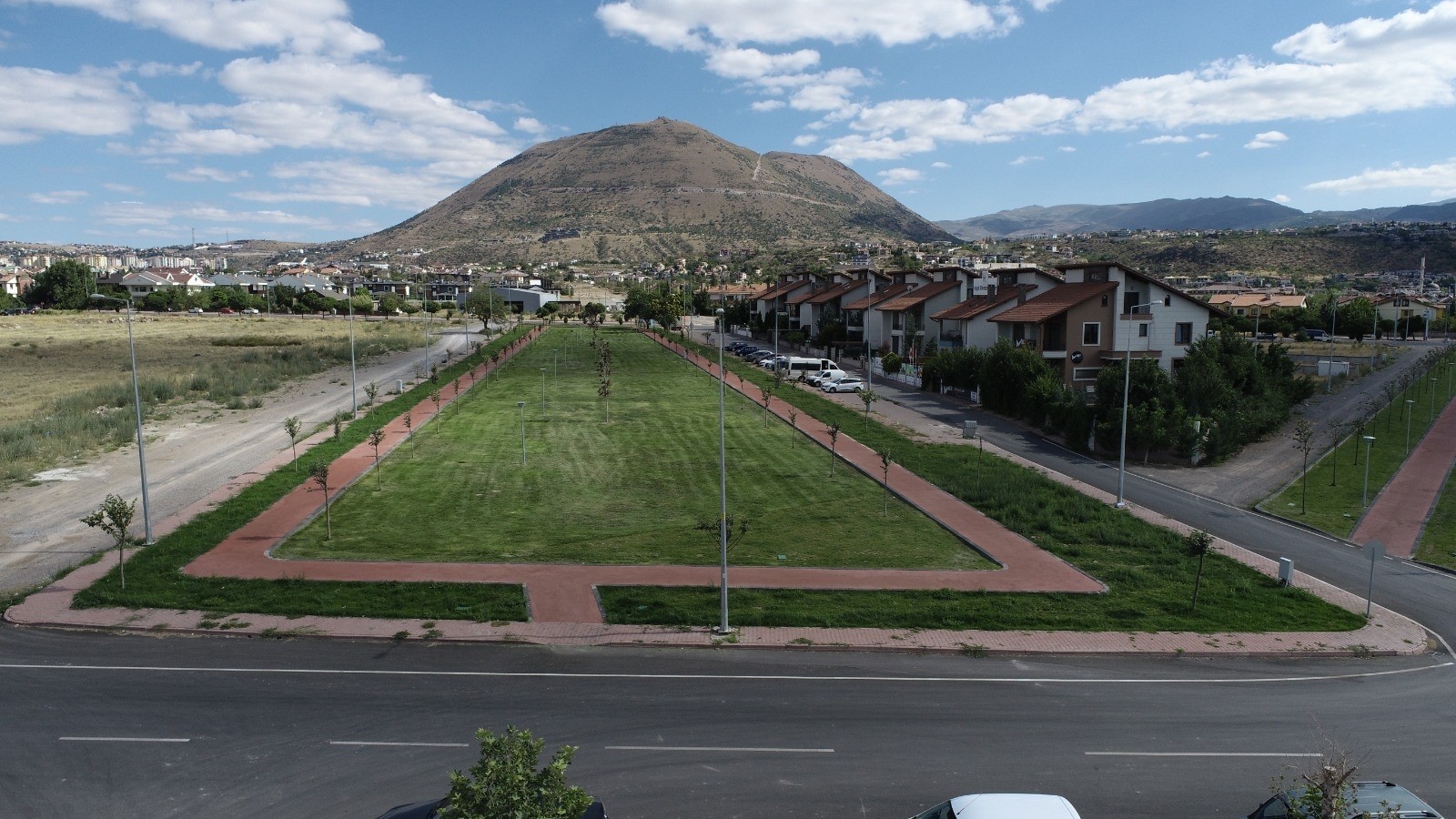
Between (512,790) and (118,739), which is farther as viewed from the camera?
(118,739)

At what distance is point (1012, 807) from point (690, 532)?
16836 millimetres

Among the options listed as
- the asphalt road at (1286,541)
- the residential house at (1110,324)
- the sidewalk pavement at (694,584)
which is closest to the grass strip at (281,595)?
the sidewalk pavement at (694,584)

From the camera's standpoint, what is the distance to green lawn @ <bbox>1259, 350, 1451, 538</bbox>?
96.8 ft

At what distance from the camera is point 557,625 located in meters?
19.1

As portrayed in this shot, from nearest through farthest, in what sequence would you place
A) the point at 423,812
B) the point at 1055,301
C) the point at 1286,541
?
the point at 423,812 < the point at 1286,541 < the point at 1055,301

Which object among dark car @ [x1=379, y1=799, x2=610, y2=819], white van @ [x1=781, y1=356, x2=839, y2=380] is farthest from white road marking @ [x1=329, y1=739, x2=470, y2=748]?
white van @ [x1=781, y1=356, x2=839, y2=380]

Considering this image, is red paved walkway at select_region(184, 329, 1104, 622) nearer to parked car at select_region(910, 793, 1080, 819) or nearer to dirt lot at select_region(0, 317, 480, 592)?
dirt lot at select_region(0, 317, 480, 592)

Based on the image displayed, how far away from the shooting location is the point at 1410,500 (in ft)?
104

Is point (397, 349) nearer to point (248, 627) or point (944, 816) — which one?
point (248, 627)

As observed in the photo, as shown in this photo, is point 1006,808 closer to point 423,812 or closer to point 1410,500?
point 423,812

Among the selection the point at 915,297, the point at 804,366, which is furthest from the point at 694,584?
the point at 915,297

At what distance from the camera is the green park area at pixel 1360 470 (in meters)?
28.2

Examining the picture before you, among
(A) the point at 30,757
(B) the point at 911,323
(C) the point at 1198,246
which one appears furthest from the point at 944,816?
(C) the point at 1198,246

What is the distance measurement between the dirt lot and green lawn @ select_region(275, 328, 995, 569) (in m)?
5.53
